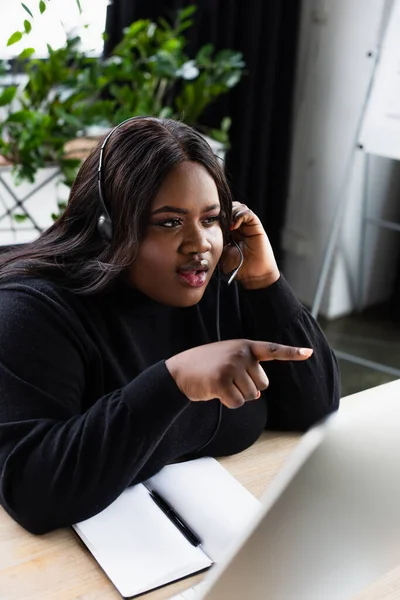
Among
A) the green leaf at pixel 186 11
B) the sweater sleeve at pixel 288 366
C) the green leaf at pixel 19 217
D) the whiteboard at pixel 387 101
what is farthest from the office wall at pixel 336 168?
the sweater sleeve at pixel 288 366

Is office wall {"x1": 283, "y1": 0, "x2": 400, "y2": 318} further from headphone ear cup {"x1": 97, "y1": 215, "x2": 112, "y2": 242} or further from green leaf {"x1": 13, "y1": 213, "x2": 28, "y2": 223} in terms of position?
headphone ear cup {"x1": 97, "y1": 215, "x2": 112, "y2": 242}

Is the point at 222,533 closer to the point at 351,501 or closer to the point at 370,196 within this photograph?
the point at 351,501

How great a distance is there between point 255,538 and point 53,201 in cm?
220

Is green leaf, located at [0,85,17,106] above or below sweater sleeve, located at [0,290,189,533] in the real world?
above

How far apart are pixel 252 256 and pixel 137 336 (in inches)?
9.5

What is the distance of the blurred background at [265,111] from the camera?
2.39m

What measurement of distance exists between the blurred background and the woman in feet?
3.48

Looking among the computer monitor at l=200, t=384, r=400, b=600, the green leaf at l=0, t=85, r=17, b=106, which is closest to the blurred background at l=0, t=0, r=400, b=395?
the green leaf at l=0, t=85, r=17, b=106

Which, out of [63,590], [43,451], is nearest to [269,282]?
[43,451]

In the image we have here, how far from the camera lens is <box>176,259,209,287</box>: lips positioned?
110cm

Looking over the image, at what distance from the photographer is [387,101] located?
8.20ft

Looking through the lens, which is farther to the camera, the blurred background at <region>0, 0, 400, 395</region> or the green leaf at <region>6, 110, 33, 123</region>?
the blurred background at <region>0, 0, 400, 395</region>

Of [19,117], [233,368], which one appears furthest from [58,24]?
[233,368]

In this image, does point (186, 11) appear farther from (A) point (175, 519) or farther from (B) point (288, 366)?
(A) point (175, 519)
